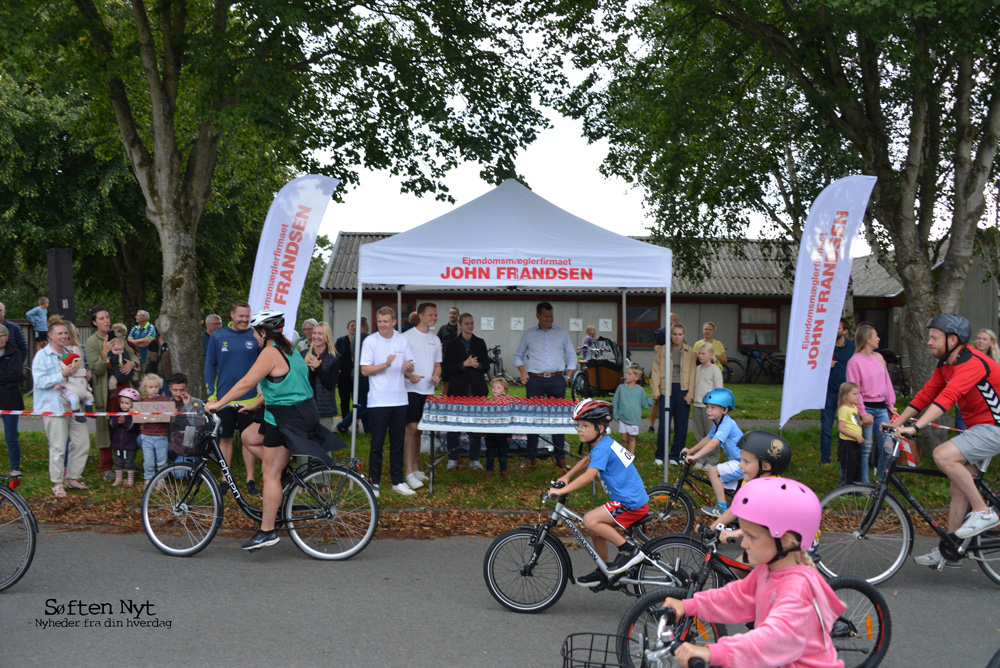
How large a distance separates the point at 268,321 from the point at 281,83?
4092mm

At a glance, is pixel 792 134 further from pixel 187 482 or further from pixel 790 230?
pixel 187 482

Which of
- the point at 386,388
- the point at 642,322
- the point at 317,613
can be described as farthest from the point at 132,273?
the point at 317,613

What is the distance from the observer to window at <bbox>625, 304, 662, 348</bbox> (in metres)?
28.5

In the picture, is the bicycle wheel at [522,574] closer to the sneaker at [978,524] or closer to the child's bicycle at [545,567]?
the child's bicycle at [545,567]

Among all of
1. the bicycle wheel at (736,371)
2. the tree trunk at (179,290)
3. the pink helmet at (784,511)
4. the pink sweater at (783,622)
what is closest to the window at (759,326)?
the bicycle wheel at (736,371)

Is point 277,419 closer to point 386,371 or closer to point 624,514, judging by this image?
point 386,371

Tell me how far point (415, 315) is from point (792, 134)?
25.1ft

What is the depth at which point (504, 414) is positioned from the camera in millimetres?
8836

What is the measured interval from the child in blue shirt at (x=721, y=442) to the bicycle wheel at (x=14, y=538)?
4.90 meters

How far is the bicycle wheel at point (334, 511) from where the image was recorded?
6574mm

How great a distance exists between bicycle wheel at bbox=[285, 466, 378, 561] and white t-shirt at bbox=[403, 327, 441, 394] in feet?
8.90

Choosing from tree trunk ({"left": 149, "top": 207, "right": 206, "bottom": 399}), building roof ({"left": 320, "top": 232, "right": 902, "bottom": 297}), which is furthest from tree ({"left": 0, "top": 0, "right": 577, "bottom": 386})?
building roof ({"left": 320, "top": 232, "right": 902, "bottom": 297})

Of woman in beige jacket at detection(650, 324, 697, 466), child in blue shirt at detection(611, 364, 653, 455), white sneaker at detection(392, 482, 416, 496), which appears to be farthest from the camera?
woman in beige jacket at detection(650, 324, 697, 466)

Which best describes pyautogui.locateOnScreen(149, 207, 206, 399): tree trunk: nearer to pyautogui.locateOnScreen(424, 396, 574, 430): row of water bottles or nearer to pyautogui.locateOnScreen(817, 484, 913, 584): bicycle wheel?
pyautogui.locateOnScreen(424, 396, 574, 430): row of water bottles
